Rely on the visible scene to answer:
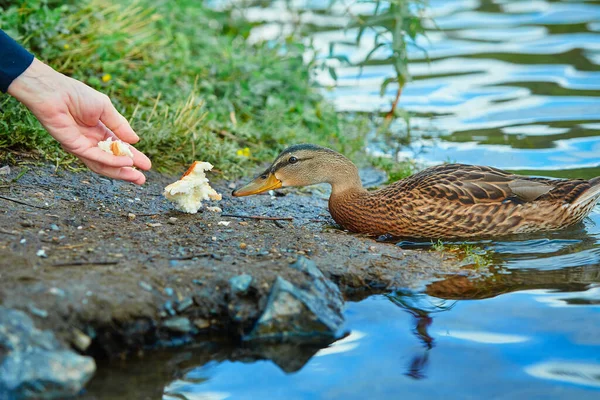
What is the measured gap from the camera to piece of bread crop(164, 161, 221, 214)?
5730mm

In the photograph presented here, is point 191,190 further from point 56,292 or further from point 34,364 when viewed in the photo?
point 34,364

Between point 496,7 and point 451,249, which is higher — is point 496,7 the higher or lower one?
the higher one

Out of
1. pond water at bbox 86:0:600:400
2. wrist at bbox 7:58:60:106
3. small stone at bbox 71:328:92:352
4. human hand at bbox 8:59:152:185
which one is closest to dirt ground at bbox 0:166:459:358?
small stone at bbox 71:328:92:352

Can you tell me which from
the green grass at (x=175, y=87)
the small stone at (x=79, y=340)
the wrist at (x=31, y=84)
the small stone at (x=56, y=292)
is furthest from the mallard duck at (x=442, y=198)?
the small stone at (x=79, y=340)

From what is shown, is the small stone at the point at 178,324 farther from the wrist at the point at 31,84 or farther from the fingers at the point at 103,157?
the wrist at the point at 31,84

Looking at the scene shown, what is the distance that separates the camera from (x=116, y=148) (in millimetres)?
5305

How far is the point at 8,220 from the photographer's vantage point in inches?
202

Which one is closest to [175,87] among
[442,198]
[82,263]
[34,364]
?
[442,198]

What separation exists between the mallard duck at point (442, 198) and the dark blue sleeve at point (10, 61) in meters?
2.01

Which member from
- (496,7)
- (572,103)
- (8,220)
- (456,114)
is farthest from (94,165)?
(496,7)

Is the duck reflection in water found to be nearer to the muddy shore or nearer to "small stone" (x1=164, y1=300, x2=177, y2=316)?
the muddy shore

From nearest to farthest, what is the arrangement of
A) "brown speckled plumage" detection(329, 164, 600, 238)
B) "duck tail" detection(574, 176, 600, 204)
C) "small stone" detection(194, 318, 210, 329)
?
"small stone" detection(194, 318, 210, 329)
"brown speckled plumage" detection(329, 164, 600, 238)
"duck tail" detection(574, 176, 600, 204)

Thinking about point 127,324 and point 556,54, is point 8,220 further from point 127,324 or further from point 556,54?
point 556,54

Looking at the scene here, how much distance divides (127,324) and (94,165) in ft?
4.86
